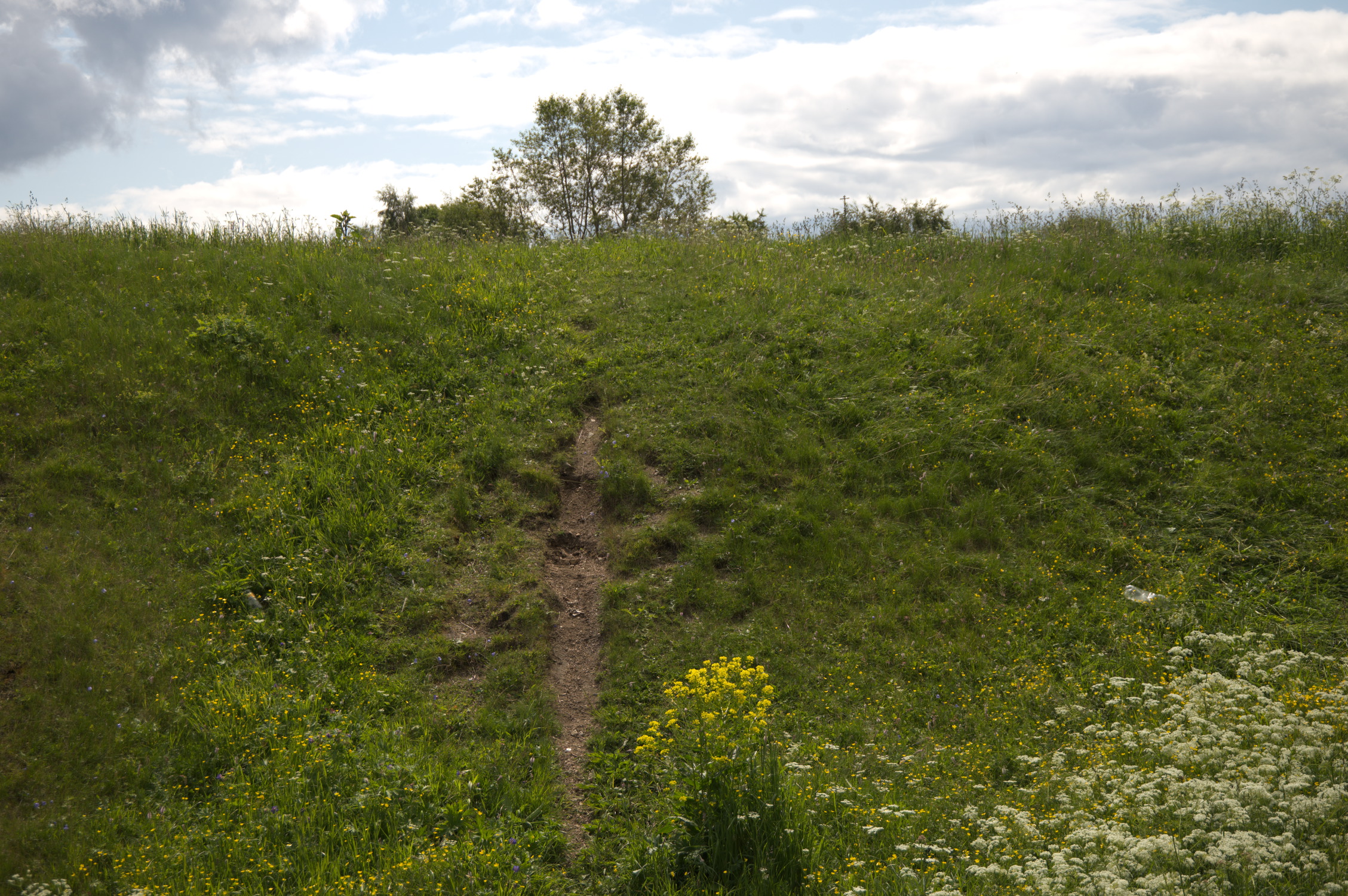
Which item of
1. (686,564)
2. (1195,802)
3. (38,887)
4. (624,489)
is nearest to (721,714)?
(1195,802)

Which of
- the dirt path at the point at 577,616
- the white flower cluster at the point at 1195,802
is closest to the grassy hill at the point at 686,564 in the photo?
the white flower cluster at the point at 1195,802

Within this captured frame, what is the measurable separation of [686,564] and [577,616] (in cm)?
134

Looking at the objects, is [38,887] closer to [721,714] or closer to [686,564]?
[721,714]

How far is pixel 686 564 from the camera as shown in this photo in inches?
319

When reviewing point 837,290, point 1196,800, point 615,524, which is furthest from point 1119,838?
point 837,290

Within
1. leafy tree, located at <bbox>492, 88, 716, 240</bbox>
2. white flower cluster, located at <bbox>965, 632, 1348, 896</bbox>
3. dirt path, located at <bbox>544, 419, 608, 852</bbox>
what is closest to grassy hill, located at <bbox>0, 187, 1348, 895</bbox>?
white flower cluster, located at <bbox>965, 632, 1348, 896</bbox>

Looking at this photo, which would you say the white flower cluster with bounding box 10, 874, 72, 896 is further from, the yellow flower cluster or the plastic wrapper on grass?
the plastic wrapper on grass

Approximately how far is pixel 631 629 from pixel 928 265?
957 cm

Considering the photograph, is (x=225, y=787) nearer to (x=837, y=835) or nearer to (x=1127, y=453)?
(x=837, y=835)

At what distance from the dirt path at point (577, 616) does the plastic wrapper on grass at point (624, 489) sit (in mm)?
158

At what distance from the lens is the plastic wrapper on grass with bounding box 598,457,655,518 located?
8898 millimetres

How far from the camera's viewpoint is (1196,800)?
429cm

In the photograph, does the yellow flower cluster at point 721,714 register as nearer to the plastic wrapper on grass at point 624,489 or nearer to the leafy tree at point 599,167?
the plastic wrapper on grass at point 624,489

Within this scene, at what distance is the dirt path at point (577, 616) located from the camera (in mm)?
5984
